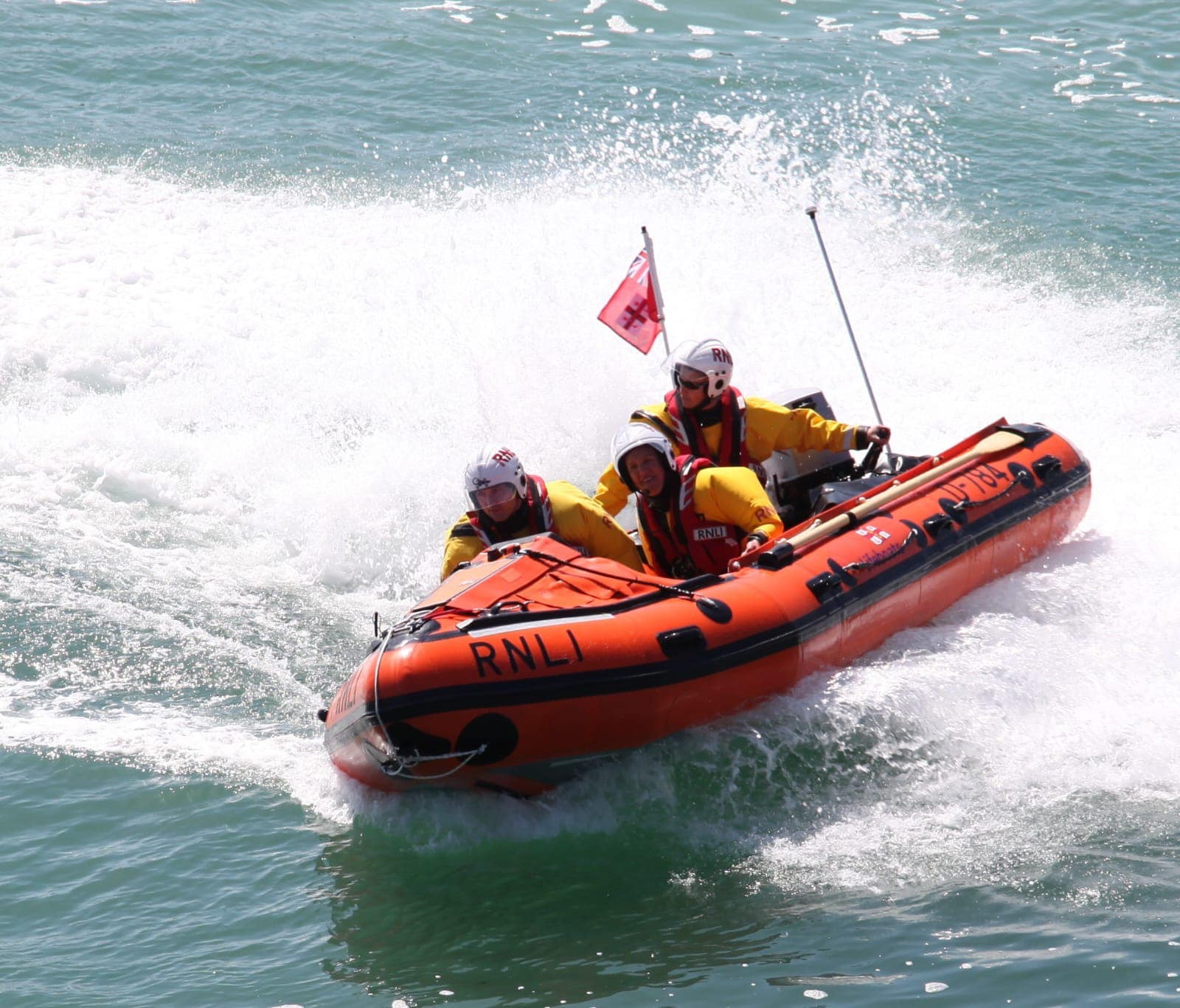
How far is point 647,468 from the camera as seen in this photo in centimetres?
609

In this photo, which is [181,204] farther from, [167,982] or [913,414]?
[167,982]

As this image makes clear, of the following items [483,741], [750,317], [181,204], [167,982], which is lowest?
[167,982]

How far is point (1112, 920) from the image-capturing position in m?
4.45

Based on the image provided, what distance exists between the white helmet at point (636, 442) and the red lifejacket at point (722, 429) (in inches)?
28.1

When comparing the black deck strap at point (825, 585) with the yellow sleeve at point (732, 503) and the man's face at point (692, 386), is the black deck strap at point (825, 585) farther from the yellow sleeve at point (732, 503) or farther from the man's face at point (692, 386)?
the man's face at point (692, 386)

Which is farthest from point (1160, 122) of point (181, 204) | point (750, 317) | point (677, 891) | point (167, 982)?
point (167, 982)

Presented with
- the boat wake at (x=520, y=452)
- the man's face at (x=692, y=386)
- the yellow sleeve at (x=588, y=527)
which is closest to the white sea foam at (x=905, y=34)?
the boat wake at (x=520, y=452)

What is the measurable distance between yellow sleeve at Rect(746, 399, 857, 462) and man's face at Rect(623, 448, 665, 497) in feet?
3.54

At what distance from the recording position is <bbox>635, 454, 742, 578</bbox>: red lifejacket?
6246 mm

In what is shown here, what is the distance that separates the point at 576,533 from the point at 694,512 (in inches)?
21.4

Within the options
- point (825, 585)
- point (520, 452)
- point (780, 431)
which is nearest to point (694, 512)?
point (825, 585)

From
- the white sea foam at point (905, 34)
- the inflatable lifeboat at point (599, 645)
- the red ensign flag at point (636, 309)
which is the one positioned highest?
the white sea foam at point (905, 34)

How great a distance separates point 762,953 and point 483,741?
1.24 m

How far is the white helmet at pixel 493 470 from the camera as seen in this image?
5949 millimetres
